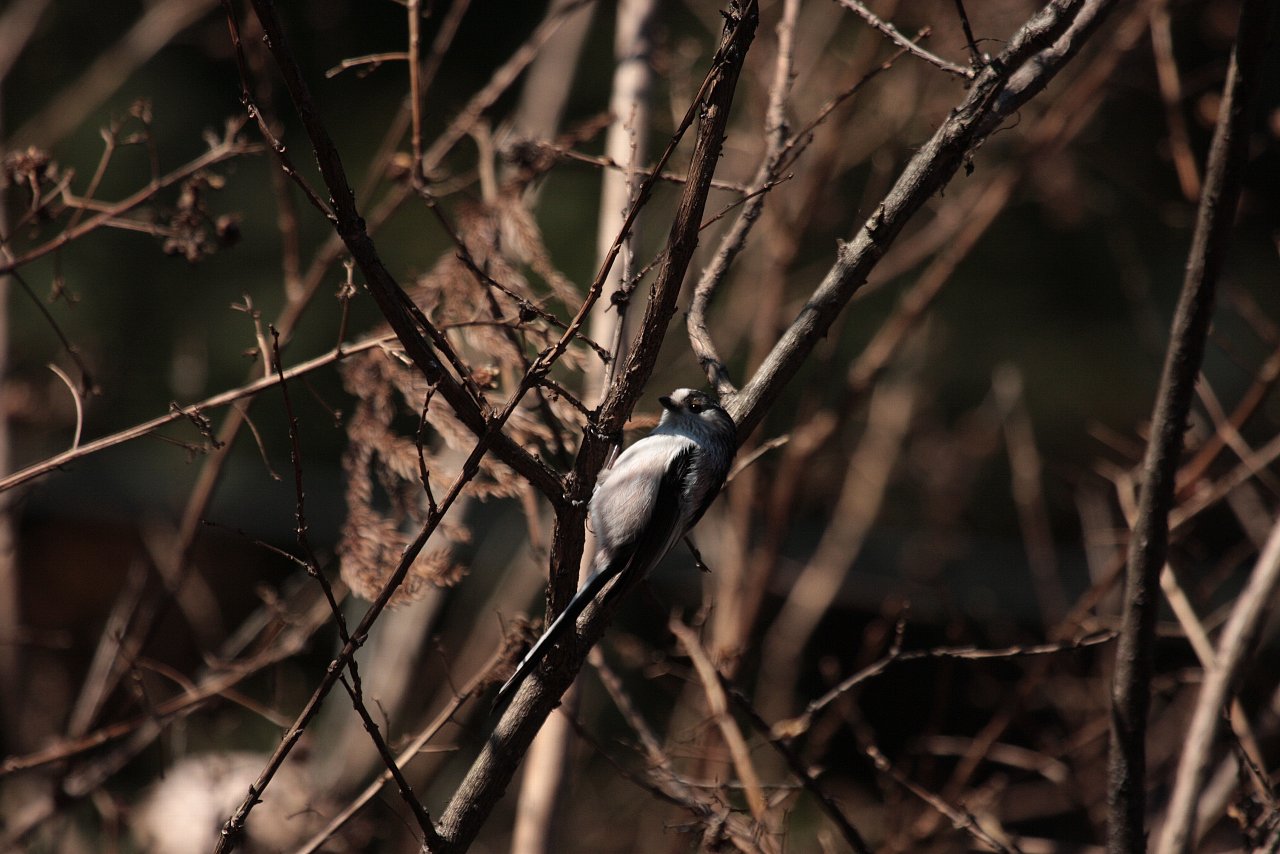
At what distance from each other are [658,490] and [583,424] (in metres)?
0.34

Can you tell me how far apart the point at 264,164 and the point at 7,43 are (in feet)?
9.21

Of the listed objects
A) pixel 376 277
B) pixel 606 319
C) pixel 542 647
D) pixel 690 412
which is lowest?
pixel 542 647

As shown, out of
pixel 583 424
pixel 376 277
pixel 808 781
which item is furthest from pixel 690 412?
pixel 376 277

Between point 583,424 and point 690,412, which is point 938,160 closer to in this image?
point 583,424

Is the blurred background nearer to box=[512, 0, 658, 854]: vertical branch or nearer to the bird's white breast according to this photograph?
box=[512, 0, 658, 854]: vertical branch

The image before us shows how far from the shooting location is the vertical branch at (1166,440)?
1880mm

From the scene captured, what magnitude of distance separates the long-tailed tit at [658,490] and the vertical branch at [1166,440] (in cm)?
77

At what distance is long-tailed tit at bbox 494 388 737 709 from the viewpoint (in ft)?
7.29

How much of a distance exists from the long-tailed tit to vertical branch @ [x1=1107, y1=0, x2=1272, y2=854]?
2.52 ft

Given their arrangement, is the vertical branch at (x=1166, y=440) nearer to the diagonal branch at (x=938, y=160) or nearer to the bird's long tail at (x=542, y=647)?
the diagonal branch at (x=938, y=160)

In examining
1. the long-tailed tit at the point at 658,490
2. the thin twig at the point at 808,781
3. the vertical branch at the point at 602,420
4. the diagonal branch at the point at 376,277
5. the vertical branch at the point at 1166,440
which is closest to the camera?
the diagonal branch at the point at 376,277

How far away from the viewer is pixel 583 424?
84.1 inches

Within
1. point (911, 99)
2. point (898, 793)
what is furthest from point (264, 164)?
point (898, 793)

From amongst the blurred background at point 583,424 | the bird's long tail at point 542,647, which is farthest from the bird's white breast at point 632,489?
the bird's long tail at point 542,647
